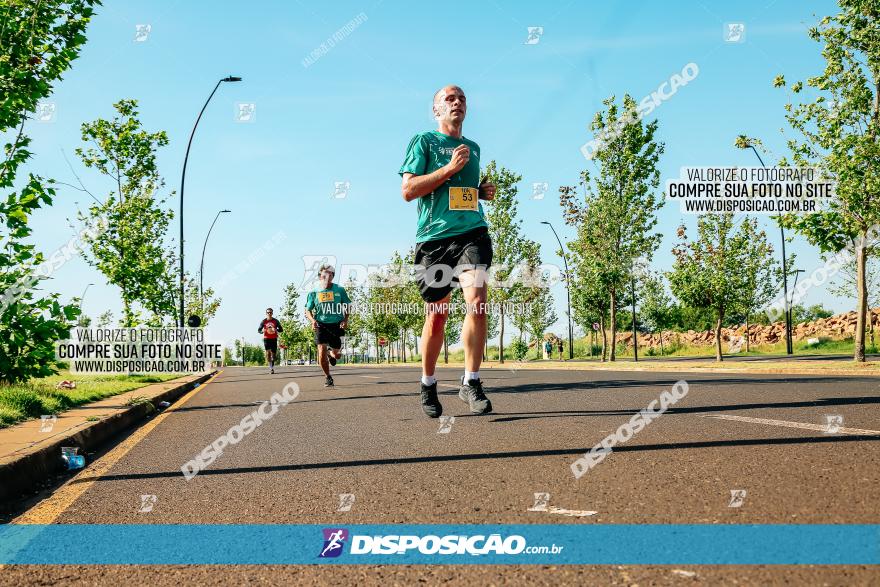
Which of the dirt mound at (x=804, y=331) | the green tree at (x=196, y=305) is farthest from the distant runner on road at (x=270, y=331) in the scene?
the dirt mound at (x=804, y=331)

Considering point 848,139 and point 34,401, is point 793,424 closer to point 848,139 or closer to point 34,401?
point 34,401

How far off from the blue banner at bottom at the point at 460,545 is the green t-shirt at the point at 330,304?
10.2 m

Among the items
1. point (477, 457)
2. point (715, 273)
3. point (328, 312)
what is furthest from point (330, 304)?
point (715, 273)

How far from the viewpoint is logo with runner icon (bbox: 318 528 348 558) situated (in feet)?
8.26

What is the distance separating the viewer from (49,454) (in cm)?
486

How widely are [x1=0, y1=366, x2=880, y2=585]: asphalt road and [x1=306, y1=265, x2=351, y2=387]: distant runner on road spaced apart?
6.41 metres

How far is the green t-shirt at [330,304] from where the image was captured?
13109 millimetres

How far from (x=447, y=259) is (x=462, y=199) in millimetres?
515

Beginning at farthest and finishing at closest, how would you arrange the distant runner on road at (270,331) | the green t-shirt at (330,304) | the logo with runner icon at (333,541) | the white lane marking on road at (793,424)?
the distant runner on road at (270,331) → the green t-shirt at (330,304) → the white lane marking on road at (793,424) → the logo with runner icon at (333,541)

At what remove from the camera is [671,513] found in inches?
110

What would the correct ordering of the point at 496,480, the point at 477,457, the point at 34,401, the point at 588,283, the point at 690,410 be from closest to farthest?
the point at 496,480, the point at 477,457, the point at 690,410, the point at 34,401, the point at 588,283

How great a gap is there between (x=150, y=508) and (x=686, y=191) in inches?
1146

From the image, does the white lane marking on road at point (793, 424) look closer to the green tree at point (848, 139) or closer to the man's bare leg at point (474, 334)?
the man's bare leg at point (474, 334)

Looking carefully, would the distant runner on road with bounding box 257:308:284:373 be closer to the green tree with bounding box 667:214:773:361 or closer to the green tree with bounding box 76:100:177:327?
the green tree with bounding box 76:100:177:327
